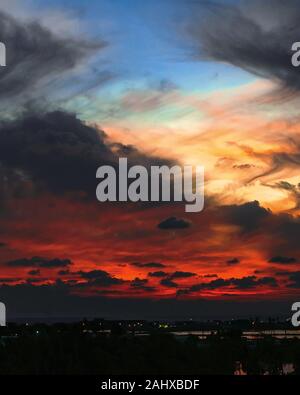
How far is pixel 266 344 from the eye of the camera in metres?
Answer: 172

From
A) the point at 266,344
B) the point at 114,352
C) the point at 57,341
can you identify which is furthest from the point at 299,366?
the point at 57,341

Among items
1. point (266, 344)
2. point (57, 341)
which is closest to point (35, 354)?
point (57, 341)

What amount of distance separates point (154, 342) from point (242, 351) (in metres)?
23.2

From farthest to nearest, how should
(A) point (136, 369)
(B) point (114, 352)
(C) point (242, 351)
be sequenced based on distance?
(C) point (242, 351) → (B) point (114, 352) → (A) point (136, 369)
